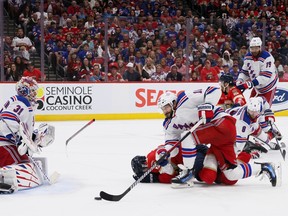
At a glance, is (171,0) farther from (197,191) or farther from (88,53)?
(197,191)

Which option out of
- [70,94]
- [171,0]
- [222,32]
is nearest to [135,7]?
[171,0]

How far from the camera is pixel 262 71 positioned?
24.9 feet

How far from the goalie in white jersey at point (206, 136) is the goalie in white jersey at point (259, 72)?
8.39 ft

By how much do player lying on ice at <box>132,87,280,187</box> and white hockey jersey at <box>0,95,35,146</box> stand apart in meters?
1.08

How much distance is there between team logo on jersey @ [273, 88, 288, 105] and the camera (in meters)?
11.6

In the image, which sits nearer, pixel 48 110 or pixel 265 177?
pixel 265 177

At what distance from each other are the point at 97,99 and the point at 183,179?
6.08m

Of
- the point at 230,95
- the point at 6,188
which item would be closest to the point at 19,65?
the point at 230,95

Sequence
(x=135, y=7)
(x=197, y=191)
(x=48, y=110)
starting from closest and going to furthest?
1. (x=197, y=191)
2. (x=48, y=110)
3. (x=135, y=7)

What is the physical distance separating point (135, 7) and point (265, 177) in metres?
8.82

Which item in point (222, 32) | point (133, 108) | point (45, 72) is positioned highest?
point (222, 32)

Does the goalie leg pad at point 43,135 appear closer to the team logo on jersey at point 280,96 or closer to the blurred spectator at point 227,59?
the blurred spectator at point 227,59

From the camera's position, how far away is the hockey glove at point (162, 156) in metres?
4.90

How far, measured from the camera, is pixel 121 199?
15.0 ft
